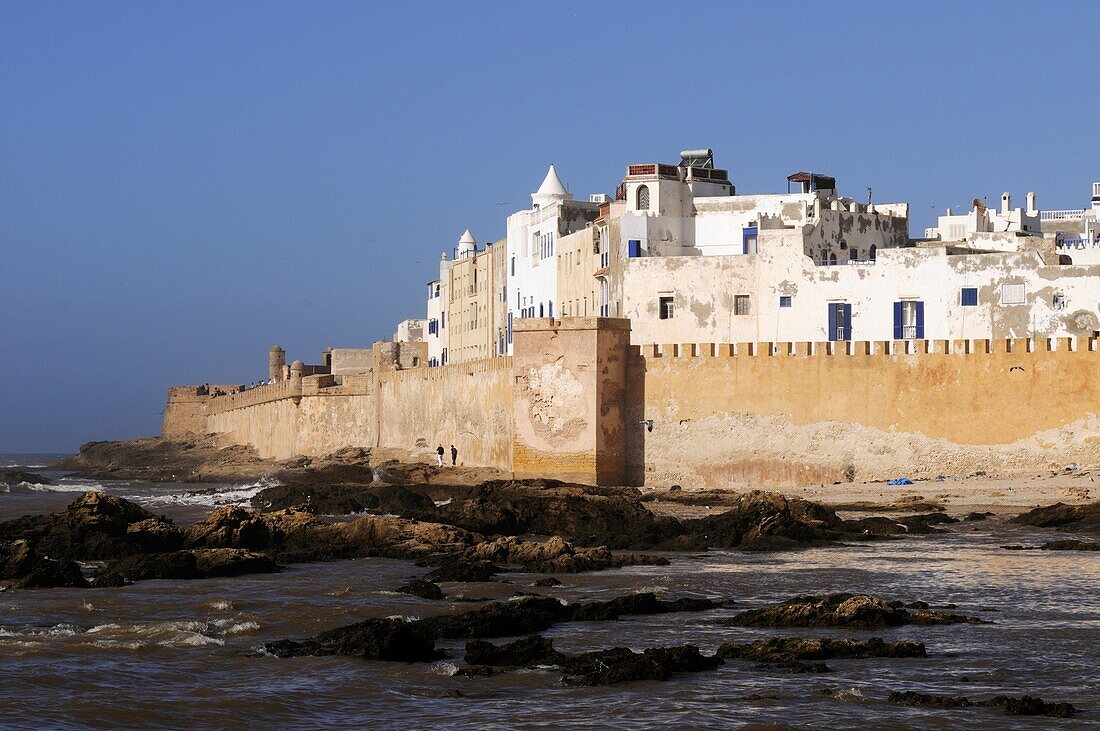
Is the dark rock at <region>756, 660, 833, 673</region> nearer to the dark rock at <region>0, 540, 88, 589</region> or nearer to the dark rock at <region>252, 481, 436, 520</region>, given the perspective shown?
the dark rock at <region>0, 540, 88, 589</region>

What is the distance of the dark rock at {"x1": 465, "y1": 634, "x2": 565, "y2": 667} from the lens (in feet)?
35.3

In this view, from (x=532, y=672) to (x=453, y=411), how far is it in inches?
982

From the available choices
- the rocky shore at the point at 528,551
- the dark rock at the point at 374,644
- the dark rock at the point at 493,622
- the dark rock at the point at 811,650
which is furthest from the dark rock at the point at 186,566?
the dark rock at the point at 811,650

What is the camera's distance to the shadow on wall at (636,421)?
92.5ft

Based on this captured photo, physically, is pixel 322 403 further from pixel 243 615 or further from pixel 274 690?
pixel 274 690

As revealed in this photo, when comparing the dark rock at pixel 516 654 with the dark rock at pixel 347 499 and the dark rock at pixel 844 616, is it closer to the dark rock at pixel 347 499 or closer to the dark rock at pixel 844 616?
the dark rock at pixel 844 616

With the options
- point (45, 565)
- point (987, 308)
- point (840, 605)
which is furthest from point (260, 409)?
point (840, 605)

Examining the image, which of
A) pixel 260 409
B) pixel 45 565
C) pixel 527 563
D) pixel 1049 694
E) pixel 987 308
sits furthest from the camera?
pixel 260 409

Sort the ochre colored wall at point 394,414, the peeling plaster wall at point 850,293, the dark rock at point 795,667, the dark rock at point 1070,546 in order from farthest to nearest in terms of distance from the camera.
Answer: the ochre colored wall at point 394,414 < the peeling plaster wall at point 850,293 < the dark rock at point 1070,546 < the dark rock at point 795,667

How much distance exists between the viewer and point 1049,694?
9.65 metres

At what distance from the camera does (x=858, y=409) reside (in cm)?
2639

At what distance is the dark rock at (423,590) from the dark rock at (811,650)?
12.8ft

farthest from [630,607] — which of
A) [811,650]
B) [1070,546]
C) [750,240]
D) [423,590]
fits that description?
[750,240]

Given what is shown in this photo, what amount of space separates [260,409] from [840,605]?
43.1 meters
